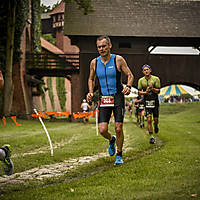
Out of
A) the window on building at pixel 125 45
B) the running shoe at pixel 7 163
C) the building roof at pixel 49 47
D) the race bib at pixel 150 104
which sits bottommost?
the running shoe at pixel 7 163

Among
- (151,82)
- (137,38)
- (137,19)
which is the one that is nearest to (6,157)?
(151,82)

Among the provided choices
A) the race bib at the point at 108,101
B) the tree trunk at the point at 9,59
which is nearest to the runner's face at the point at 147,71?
the race bib at the point at 108,101

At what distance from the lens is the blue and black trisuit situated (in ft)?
21.4

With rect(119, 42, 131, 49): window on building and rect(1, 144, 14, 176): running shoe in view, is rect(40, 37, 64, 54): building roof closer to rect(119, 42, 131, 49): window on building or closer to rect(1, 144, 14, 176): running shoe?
rect(119, 42, 131, 49): window on building

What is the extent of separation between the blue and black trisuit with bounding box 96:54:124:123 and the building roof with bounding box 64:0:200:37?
22391 mm

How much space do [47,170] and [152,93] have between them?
16.3 feet

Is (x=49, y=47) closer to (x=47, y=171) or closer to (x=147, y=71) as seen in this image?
(x=147, y=71)

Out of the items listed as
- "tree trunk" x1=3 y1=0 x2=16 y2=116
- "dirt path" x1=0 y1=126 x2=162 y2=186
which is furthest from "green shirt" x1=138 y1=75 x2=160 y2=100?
"tree trunk" x1=3 y1=0 x2=16 y2=116

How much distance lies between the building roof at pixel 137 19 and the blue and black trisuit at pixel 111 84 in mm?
22391

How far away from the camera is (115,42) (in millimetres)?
29875

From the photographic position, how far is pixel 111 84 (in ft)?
21.5

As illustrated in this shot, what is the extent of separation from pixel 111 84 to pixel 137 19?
2585cm

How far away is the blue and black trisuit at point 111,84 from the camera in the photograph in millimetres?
6512

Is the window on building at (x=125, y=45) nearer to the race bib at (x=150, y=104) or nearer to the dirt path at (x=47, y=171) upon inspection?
the race bib at (x=150, y=104)
